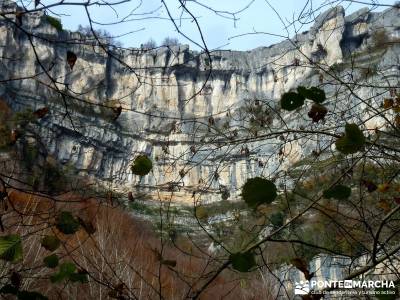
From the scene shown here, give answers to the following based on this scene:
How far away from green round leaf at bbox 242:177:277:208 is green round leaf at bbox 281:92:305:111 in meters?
0.13

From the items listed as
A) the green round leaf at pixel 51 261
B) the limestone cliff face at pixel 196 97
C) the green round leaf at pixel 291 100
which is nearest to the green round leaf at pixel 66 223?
the green round leaf at pixel 51 261

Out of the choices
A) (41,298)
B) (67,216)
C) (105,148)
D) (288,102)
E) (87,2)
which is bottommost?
(41,298)

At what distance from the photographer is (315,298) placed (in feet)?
2.26

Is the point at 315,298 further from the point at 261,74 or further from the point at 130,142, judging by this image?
the point at 261,74

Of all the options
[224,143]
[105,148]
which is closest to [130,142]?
[105,148]

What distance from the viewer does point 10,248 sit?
22.9 inches

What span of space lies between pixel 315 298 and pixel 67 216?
40cm

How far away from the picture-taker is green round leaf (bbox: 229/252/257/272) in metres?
0.60

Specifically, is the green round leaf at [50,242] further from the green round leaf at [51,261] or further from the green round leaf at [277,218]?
the green round leaf at [277,218]

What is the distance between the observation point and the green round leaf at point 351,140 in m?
0.56

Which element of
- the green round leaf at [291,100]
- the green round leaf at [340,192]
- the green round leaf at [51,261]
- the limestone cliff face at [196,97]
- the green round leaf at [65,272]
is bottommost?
A: the green round leaf at [65,272]

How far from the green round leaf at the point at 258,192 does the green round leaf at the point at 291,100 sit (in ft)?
0.44

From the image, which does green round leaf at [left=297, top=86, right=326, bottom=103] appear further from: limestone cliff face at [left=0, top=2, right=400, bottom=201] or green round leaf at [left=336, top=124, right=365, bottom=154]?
limestone cliff face at [left=0, top=2, right=400, bottom=201]
